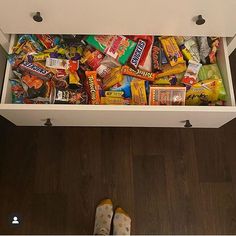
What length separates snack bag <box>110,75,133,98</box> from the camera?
89 cm

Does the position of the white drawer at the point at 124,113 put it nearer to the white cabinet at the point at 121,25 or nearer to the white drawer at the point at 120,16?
→ the white cabinet at the point at 121,25

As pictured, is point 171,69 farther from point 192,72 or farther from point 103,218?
point 103,218

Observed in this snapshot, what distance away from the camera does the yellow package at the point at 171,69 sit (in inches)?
35.5

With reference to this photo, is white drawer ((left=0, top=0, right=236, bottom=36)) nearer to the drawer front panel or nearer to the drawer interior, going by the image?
the drawer interior

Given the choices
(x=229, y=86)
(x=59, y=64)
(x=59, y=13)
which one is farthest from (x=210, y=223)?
(x=59, y=13)

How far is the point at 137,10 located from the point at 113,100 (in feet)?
0.95

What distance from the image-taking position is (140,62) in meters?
0.91

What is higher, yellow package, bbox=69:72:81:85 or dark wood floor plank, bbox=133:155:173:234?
yellow package, bbox=69:72:81:85

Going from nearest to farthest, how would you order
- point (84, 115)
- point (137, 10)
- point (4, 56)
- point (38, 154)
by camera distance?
point (137, 10) < point (84, 115) < point (4, 56) < point (38, 154)

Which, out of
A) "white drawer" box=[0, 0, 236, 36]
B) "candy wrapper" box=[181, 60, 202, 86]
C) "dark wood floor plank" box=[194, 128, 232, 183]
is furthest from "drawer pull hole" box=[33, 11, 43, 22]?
"dark wood floor plank" box=[194, 128, 232, 183]

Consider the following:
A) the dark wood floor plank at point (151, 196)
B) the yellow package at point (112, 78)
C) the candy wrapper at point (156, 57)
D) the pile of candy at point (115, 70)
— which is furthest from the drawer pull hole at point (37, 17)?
the dark wood floor plank at point (151, 196)

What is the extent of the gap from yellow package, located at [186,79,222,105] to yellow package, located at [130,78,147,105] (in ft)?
0.49

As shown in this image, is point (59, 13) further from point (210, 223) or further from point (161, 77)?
point (210, 223)

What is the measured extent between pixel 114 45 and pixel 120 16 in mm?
145
